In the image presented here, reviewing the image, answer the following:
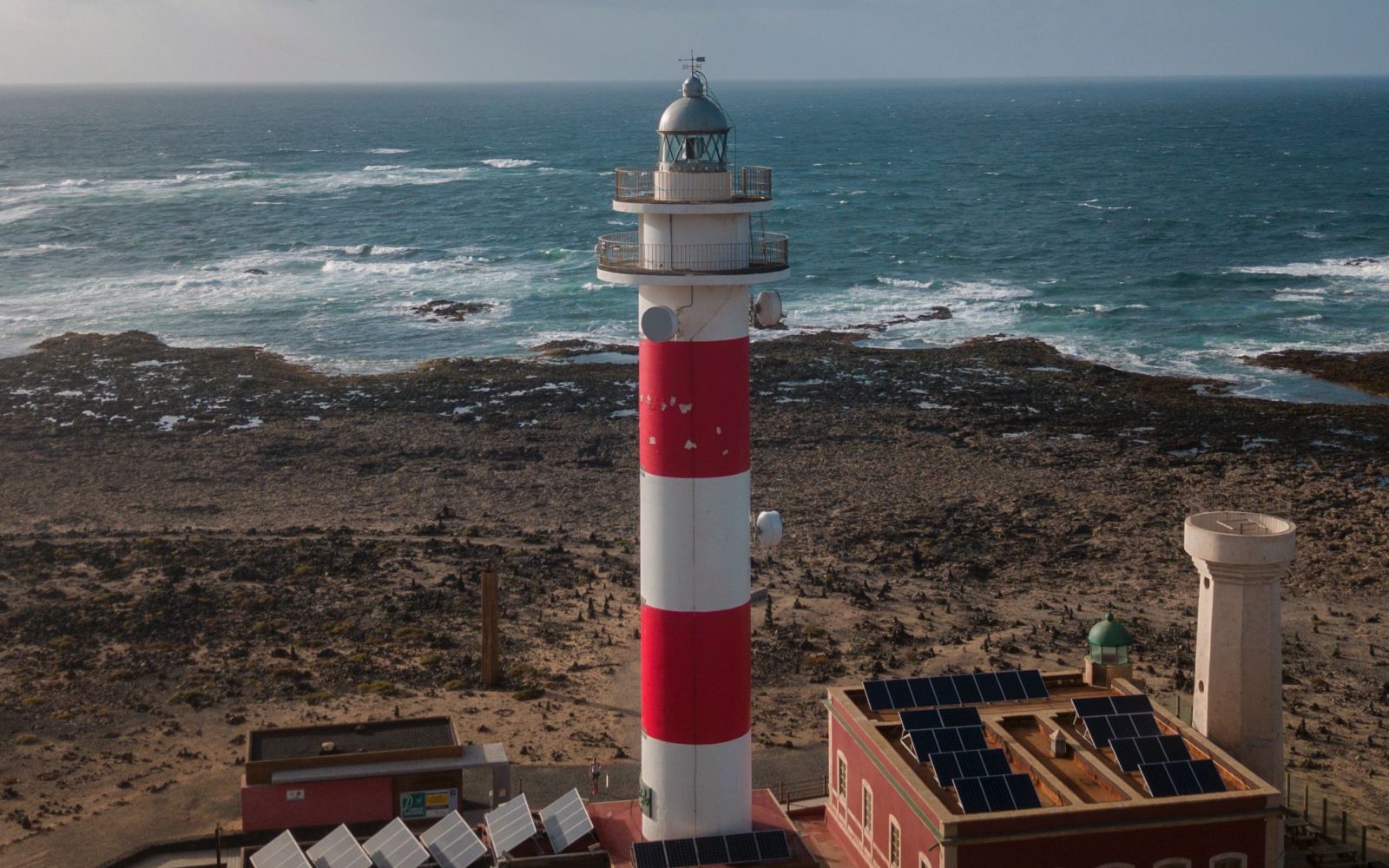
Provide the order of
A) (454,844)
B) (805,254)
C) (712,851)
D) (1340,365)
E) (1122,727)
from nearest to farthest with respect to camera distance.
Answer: (712,851) → (454,844) → (1122,727) → (1340,365) → (805,254)

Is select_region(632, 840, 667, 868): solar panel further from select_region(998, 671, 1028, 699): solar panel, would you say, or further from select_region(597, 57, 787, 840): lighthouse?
select_region(998, 671, 1028, 699): solar panel

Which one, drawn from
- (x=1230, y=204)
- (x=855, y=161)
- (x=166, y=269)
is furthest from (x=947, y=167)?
(x=166, y=269)

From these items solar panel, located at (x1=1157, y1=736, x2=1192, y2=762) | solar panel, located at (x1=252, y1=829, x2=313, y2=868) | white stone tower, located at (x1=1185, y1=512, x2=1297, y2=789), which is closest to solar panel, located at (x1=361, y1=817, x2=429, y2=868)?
solar panel, located at (x1=252, y1=829, x2=313, y2=868)

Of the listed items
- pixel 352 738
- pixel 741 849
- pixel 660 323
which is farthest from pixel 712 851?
pixel 352 738

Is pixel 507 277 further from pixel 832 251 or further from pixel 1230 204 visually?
pixel 1230 204

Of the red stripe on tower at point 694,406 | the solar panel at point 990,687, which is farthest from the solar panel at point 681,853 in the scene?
the solar panel at point 990,687

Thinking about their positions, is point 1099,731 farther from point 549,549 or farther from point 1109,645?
point 549,549
